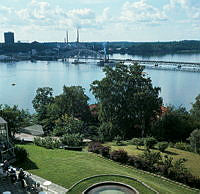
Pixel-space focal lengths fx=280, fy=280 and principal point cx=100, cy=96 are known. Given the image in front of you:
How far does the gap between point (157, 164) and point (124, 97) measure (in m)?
11.8

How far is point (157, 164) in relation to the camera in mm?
15352

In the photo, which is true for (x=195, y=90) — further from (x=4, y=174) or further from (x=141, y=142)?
(x=4, y=174)

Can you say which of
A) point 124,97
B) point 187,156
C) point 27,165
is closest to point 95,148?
point 27,165

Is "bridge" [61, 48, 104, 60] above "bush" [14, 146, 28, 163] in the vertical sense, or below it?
above

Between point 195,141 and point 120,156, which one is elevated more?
point 120,156

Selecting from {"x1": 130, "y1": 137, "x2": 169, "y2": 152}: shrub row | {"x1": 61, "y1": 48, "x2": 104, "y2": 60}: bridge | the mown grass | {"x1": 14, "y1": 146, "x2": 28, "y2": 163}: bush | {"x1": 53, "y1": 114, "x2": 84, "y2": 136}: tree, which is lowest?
{"x1": 53, "y1": 114, "x2": 84, "y2": 136}: tree

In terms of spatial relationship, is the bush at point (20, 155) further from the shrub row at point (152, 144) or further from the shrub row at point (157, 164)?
the shrub row at point (152, 144)

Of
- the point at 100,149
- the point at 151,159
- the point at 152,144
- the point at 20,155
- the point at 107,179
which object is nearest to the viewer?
the point at 107,179

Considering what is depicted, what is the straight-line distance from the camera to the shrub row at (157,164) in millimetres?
14262

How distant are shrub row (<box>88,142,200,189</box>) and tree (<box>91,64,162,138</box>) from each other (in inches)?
360

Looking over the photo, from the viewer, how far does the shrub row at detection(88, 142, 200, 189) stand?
Answer: 1426 cm

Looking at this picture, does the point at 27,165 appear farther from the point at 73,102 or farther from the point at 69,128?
the point at 73,102

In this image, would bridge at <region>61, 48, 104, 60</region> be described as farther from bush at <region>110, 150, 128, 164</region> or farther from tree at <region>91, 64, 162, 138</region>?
bush at <region>110, 150, 128, 164</region>

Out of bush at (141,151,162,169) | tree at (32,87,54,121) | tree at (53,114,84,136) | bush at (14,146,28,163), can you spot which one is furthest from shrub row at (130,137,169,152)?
tree at (32,87,54,121)
